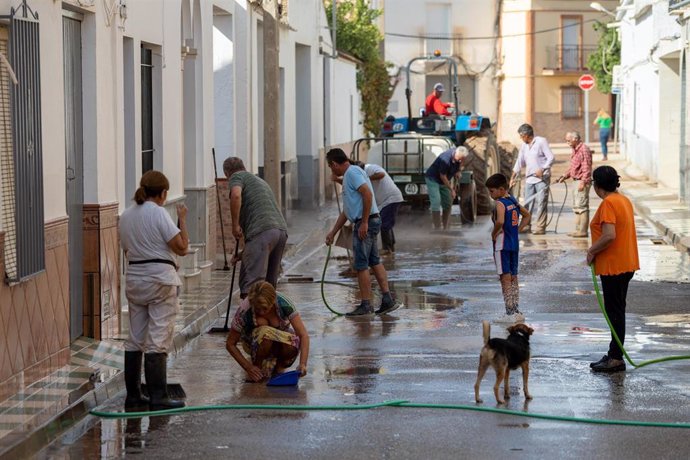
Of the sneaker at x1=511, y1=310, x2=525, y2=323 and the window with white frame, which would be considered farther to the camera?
the window with white frame

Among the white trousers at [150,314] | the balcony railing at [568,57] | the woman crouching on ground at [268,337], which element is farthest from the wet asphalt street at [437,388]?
the balcony railing at [568,57]

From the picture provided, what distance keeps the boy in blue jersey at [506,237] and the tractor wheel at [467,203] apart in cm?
1137

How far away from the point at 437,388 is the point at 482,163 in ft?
55.2

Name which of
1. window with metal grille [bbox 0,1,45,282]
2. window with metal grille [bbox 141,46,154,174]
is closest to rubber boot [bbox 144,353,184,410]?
window with metal grille [bbox 0,1,45,282]

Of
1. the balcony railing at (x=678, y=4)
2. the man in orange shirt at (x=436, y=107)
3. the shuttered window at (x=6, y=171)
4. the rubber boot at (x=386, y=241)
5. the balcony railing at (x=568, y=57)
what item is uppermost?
the balcony railing at (x=568, y=57)

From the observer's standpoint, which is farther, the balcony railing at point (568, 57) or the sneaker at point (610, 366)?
the balcony railing at point (568, 57)

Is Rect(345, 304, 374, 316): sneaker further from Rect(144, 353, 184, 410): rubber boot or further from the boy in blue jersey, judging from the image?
Rect(144, 353, 184, 410): rubber boot

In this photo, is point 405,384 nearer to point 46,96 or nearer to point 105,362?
point 105,362

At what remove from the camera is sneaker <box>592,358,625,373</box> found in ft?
35.2

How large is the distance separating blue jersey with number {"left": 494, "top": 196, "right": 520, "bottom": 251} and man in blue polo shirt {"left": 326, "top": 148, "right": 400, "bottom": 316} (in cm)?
139

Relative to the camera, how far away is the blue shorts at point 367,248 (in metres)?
14.4

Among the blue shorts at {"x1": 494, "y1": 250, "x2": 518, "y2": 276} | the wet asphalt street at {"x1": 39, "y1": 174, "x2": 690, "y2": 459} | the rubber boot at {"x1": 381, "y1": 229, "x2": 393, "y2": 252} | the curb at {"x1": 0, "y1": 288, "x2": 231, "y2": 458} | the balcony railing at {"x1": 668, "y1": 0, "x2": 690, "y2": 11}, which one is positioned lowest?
the wet asphalt street at {"x1": 39, "y1": 174, "x2": 690, "y2": 459}

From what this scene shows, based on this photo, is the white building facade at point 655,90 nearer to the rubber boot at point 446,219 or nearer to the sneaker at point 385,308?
the rubber boot at point 446,219

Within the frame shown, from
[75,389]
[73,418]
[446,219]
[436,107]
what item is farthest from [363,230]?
[436,107]
